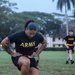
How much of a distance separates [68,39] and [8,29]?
58.7 m

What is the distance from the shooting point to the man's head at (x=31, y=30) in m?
6.90

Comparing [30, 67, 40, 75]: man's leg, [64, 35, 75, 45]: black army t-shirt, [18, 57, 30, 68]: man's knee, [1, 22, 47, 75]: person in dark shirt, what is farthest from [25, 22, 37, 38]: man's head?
[64, 35, 75, 45]: black army t-shirt

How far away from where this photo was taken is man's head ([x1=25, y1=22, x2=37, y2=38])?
22.6ft

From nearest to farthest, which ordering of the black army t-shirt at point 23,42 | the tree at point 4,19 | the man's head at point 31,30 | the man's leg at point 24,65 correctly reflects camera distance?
the man's leg at point 24,65
the man's head at point 31,30
the black army t-shirt at point 23,42
the tree at point 4,19

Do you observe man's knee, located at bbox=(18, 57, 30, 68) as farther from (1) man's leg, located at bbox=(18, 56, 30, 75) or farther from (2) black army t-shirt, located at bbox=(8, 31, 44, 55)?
(2) black army t-shirt, located at bbox=(8, 31, 44, 55)

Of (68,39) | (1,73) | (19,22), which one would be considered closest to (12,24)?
(19,22)

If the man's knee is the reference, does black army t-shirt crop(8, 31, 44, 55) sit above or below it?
above

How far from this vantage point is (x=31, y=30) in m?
6.92

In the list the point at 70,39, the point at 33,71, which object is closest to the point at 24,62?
the point at 33,71

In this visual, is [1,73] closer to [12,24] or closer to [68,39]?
[68,39]

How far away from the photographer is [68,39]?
17422mm

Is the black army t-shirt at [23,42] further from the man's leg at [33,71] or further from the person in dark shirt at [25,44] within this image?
the man's leg at [33,71]

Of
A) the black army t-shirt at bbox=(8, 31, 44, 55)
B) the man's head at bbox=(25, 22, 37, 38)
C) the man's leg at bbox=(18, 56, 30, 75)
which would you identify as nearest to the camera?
the man's leg at bbox=(18, 56, 30, 75)

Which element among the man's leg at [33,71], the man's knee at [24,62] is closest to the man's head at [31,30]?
the man's knee at [24,62]
